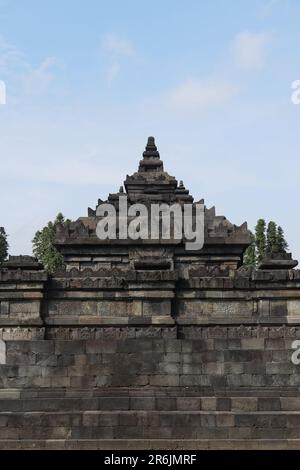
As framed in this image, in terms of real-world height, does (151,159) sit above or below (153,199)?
above

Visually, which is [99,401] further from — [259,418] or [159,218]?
[159,218]

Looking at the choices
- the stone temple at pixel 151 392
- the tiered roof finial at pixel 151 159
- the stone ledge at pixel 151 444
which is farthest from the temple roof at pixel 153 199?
the stone ledge at pixel 151 444

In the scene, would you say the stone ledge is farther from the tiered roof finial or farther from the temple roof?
the tiered roof finial

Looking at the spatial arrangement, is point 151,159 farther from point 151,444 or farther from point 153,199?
point 151,444

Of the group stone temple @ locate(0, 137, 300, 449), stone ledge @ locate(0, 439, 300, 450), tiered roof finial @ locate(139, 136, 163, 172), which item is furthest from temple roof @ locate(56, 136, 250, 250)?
stone ledge @ locate(0, 439, 300, 450)

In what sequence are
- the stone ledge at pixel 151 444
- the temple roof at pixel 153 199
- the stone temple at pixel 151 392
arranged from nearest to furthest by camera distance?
1. the stone ledge at pixel 151 444
2. the stone temple at pixel 151 392
3. the temple roof at pixel 153 199

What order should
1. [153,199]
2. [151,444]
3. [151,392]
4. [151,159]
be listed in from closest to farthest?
[151,444] → [151,392] → [153,199] → [151,159]

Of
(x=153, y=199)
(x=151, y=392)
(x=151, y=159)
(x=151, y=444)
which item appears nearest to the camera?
(x=151, y=444)

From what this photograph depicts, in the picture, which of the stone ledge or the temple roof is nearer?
the stone ledge

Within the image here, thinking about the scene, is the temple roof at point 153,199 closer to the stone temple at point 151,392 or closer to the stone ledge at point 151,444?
the stone temple at point 151,392

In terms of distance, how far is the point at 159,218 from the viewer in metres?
28.4

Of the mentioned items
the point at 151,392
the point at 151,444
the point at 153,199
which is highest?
the point at 153,199

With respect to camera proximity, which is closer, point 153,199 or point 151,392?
point 151,392

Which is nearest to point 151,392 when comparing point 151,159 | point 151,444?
point 151,444
